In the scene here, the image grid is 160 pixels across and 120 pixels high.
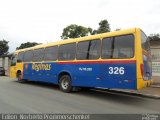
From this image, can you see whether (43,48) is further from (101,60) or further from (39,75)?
(101,60)

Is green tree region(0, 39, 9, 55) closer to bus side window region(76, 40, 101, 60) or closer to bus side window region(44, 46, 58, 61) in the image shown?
bus side window region(44, 46, 58, 61)

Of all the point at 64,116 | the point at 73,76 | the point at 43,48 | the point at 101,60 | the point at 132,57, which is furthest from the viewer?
the point at 43,48

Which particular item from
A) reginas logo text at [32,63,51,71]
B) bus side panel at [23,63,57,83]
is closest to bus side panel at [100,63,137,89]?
bus side panel at [23,63,57,83]

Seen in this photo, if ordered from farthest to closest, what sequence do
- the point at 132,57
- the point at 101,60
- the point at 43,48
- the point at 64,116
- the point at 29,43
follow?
the point at 29,43 < the point at 43,48 < the point at 101,60 < the point at 132,57 < the point at 64,116

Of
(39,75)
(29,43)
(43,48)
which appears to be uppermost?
(29,43)

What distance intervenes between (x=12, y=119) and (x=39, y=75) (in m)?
9.27

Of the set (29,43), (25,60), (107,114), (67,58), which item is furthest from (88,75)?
(29,43)

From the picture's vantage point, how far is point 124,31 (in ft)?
36.3

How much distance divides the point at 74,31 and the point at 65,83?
43.1 meters

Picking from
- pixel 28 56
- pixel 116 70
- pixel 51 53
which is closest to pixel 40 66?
pixel 51 53

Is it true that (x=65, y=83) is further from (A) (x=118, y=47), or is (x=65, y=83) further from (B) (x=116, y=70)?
(A) (x=118, y=47)

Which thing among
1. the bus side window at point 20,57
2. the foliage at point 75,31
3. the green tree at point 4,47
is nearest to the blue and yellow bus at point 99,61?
the bus side window at point 20,57

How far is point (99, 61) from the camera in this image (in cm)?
1202

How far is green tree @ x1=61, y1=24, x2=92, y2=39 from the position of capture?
56344 mm
